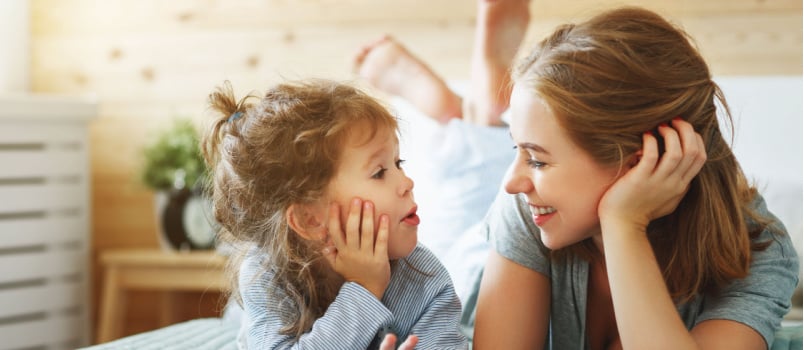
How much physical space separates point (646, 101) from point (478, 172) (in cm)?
80

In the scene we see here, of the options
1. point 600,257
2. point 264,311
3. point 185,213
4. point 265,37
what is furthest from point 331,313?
point 265,37

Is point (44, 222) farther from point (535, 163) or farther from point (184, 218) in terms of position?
point (535, 163)

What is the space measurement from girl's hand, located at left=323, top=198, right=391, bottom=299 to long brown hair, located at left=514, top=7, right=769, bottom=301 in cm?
25

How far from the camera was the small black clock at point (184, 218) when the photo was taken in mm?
2824

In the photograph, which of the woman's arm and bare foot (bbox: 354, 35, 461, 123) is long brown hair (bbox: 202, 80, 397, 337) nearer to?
the woman's arm

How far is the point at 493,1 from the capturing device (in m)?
2.07

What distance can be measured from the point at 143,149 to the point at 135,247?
1.38ft

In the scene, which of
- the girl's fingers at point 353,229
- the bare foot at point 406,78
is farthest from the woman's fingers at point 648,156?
the bare foot at point 406,78

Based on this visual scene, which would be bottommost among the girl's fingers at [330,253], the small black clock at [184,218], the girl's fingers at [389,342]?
the small black clock at [184,218]

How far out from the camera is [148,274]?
2.82 meters

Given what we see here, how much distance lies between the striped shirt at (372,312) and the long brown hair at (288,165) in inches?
0.9

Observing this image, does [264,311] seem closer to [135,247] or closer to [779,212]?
[779,212]

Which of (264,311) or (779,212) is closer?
(264,311)

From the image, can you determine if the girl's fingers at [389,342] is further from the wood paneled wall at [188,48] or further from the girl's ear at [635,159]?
the wood paneled wall at [188,48]
